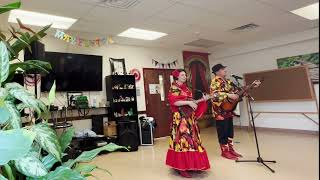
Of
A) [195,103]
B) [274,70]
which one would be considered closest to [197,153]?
[195,103]

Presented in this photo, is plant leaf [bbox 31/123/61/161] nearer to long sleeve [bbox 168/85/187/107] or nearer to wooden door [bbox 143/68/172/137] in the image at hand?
long sleeve [bbox 168/85/187/107]

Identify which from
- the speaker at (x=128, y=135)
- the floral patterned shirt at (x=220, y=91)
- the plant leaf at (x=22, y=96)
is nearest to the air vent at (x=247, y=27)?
the floral patterned shirt at (x=220, y=91)

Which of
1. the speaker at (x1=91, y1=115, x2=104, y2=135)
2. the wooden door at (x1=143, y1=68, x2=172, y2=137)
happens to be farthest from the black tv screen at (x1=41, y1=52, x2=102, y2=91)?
the wooden door at (x1=143, y1=68, x2=172, y2=137)

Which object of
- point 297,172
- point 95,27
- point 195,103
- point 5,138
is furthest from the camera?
point 95,27

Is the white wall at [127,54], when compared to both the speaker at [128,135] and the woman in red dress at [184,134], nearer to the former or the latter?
the speaker at [128,135]

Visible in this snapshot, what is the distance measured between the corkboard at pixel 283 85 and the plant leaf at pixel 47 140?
5.62 metres

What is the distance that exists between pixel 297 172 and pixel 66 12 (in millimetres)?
3927

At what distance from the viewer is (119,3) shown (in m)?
3.54

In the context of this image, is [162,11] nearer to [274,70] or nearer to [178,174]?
[178,174]

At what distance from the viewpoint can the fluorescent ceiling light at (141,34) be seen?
16.6 ft

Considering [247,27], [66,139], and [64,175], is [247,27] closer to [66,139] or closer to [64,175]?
[66,139]

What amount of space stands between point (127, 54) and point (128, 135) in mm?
2064

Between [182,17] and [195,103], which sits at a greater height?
[182,17]

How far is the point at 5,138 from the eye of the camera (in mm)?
616
